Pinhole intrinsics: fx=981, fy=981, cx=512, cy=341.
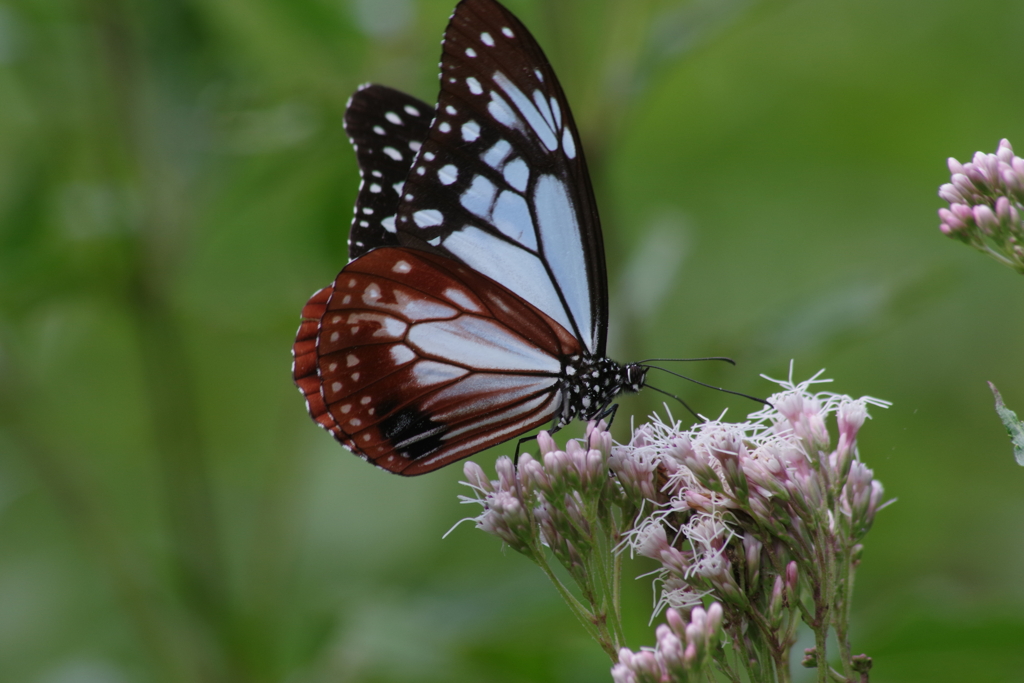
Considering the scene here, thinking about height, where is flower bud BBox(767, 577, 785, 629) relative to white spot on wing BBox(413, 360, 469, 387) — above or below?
below

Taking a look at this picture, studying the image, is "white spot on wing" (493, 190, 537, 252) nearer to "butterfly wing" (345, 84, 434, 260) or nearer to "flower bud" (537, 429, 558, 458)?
"butterfly wing" (345, 84, 434, 260)

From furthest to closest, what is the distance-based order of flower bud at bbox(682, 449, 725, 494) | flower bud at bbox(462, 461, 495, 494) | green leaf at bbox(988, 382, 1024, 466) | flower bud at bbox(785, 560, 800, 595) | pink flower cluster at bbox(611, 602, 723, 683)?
flower bud at bbox(462, 461, 495, 494) < flower bud at bbox(682, 449, 725, 494) < flower bud at bbox(785, 560, 800, 595) < pink flower cluster at bbox(611, 602, 723, 683) < green leaf at bbox(988, 382, 1024, 466)

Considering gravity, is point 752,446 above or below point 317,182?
below

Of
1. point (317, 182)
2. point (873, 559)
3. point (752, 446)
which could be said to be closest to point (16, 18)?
point (317, 182)

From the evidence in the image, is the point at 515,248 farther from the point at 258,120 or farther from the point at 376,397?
the point at 258,120

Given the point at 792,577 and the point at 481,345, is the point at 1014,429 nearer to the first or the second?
the point at 792,577

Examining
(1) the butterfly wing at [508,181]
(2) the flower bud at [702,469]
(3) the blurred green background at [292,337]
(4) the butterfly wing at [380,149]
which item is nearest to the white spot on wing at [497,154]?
(1) the butterfly wing at [508,181]

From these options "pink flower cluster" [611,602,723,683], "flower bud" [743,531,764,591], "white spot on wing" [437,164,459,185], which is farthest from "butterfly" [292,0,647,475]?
"pink flower cluster" [611,602,723,683]

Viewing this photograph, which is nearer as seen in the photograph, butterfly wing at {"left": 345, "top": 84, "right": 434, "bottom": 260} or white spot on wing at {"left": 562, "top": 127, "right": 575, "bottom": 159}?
white spot on wing at {"left": 562, "top": 127, "right": 575, "bottom": 159}
